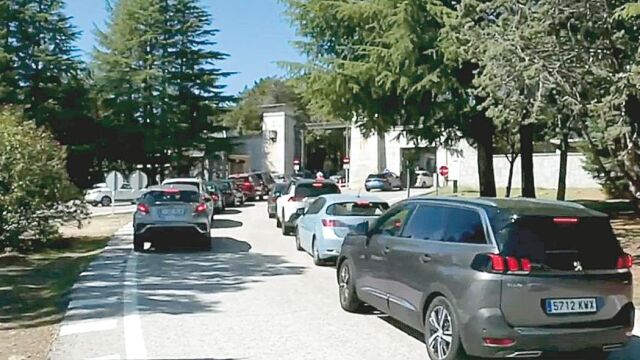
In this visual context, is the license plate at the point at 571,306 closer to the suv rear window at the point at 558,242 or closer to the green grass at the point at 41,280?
the suv rear window at the point at 558,242

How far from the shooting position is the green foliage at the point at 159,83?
175ft

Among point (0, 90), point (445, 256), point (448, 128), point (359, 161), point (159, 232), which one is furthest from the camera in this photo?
point (359, 161)

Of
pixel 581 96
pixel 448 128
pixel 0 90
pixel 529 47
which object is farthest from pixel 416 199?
pixel 0 90

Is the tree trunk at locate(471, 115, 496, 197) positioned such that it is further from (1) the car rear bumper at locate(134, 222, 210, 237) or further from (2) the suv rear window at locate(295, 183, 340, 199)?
(1) the car rear bumper at locate(134, 222, 210, 237)

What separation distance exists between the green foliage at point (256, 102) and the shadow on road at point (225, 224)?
179 feet

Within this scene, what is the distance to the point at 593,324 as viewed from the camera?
7.01m

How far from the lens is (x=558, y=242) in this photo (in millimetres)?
6934

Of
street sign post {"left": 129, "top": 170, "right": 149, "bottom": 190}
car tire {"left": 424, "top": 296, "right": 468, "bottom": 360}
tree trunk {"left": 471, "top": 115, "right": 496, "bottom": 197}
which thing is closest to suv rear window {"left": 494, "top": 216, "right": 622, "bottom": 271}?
car tire {"left": 424, "top": 296, "right": 468, "bottom": 360}

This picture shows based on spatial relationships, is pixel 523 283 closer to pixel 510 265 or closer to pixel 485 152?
pixel 510 265

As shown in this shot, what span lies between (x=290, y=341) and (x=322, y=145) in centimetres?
8201

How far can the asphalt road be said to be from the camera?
8.04 m

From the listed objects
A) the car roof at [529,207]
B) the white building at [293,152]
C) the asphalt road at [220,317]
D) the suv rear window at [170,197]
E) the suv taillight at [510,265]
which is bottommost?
the asphalt road at [220,317]

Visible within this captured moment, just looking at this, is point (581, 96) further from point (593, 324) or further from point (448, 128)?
point (593, 324)

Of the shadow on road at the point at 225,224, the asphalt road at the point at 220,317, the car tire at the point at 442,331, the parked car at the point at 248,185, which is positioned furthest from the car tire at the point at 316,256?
the parked car at the point at 248,185
